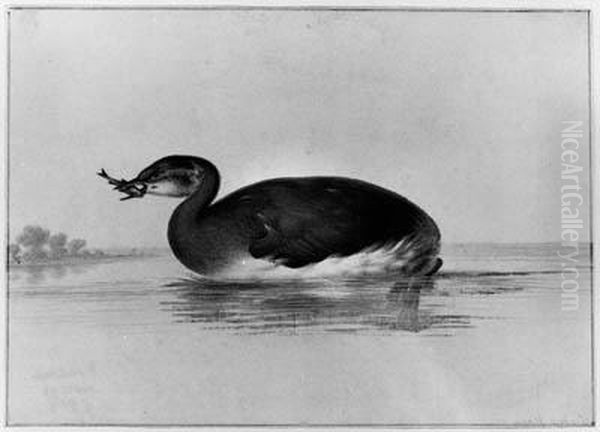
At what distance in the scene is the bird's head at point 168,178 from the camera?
1275 mm

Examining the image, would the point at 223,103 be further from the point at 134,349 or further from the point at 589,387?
the point at 589,387

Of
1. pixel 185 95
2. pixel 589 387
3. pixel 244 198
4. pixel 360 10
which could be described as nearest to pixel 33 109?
pixel 185 95

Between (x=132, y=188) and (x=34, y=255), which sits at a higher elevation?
(x=132, y=188)

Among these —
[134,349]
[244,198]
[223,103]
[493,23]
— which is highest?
[493,23]

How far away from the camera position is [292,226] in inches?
49.9

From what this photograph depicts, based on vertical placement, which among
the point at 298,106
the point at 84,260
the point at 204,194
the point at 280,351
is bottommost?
the point at 280,351

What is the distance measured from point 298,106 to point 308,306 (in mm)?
366

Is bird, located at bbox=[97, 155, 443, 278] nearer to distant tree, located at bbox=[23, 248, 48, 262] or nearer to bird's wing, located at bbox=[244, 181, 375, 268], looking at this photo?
bird's wing, located at bbox=[244, 181, 375, 268]

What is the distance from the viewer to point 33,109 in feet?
4.20

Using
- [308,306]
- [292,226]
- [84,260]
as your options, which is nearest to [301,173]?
[292,226]

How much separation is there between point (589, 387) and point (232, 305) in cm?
66

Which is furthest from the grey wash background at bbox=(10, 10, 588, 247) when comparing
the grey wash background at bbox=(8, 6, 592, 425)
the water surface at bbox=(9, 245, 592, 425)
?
the water surface at bbox=(9, 245, 592, 425)

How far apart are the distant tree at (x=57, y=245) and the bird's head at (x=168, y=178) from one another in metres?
0.13

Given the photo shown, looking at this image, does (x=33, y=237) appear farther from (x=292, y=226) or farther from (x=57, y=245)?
(x=292, y=226)
